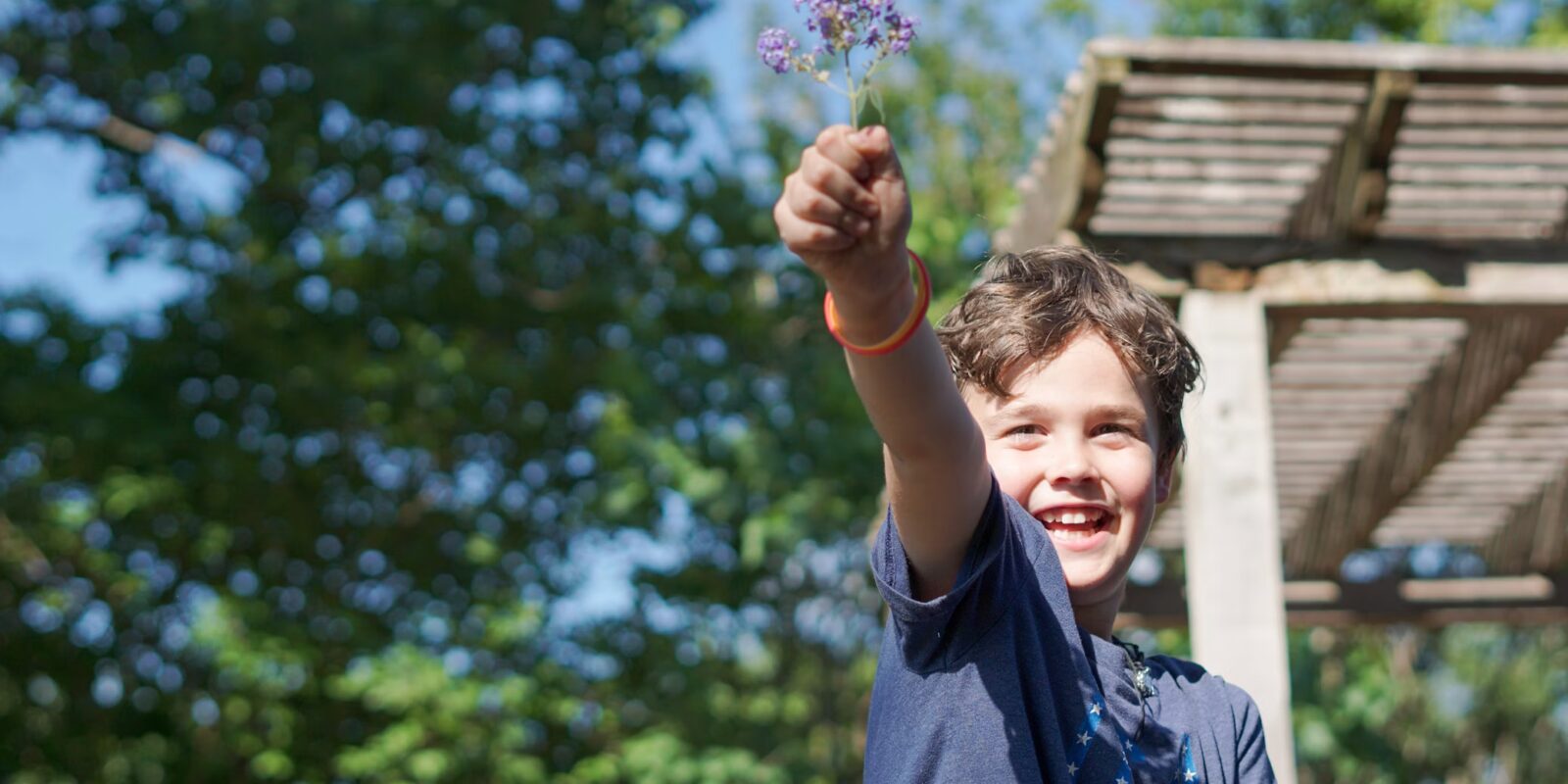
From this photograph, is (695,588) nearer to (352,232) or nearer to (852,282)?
(352,232)

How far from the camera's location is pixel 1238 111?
3.96 metres

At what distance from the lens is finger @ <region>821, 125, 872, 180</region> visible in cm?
103

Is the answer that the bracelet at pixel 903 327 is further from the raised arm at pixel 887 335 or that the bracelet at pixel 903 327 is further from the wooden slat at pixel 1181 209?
the wooden slat at pixel 1181 209

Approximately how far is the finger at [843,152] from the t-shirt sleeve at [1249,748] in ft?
2.72

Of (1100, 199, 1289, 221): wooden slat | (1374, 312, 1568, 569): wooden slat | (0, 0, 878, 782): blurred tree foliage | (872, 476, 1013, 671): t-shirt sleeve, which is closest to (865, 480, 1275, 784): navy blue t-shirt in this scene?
(872, 476, 1013, 671): t-shirt sleeve

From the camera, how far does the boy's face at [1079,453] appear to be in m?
1.50

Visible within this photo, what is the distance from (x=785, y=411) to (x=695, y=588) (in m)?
1.23

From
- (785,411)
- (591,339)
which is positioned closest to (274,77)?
(591,339)

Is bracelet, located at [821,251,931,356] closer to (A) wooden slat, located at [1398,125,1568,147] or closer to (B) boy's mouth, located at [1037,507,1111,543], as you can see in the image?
(B) boy's mouth, located at [1037,507,1111,543]

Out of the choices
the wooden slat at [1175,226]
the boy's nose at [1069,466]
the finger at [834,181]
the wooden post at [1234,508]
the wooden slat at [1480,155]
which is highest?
the wooden slat at [1480,155]

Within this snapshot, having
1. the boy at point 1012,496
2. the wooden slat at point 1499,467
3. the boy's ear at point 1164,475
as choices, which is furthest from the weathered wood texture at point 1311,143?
the boy at point 1012,496

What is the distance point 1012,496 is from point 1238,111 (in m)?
2.72

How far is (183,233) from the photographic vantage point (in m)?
10.3

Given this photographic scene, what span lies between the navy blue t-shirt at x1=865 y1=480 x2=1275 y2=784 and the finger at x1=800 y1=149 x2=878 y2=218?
33 cm
